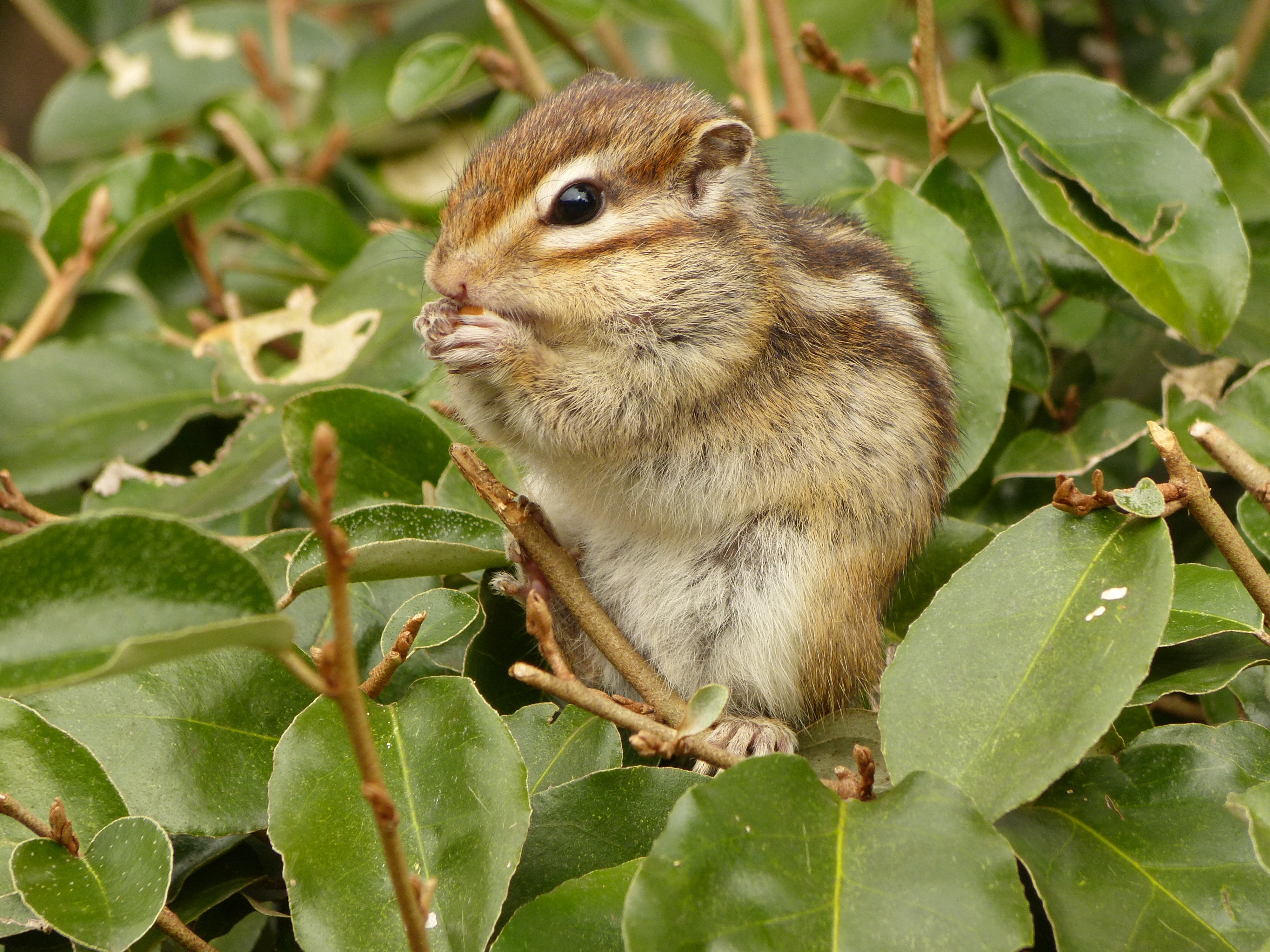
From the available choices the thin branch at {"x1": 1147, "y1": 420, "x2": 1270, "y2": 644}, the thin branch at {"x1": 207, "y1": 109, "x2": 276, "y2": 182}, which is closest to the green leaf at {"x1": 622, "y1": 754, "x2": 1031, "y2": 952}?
the thin branch at {"x1": 1147, "y1": 420, "x2": 1270, "y2": 644}

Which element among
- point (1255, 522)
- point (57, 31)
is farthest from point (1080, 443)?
point (57, 31)

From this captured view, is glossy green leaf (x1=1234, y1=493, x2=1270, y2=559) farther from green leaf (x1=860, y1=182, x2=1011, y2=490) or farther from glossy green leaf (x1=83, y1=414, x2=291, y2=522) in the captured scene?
glossy green leaf (x1=83, y1=414, x2=291, y2=522)

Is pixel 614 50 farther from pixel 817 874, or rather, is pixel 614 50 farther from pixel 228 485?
pixel 817 874

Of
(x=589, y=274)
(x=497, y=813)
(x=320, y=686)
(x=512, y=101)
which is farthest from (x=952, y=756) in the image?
(x=512, y=101)

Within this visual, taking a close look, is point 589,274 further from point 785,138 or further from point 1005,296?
point 1005,296

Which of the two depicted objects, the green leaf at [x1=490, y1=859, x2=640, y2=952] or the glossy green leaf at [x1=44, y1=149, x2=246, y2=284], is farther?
the glossy green leaf at [x1=44, y1=149, x2=246, y2=284]

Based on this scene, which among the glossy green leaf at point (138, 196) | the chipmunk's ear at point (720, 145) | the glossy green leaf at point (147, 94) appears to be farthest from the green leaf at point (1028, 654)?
the glossy green leaf at point (147, 94)

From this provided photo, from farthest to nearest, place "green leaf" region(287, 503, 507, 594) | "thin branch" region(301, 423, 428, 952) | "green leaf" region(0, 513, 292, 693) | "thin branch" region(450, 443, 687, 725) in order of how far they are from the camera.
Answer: "thin branch" region(450, 443, 687, 725)
"green leaf" region(287, 503, 507, 594)
"green leaf" region(0, 513, 292, 693)
"thin branch" region(301, 423, 428, 952)
